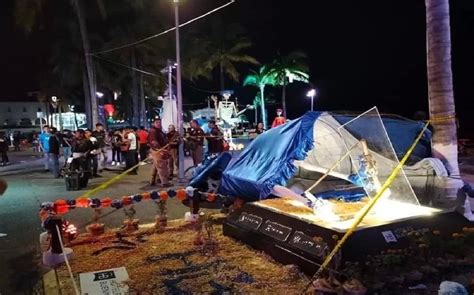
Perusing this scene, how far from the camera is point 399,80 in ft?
116

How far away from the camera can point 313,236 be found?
5996mm

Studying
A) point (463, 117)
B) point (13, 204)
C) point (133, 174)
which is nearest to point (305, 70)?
point (463, 117)

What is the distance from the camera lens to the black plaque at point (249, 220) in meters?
7.16

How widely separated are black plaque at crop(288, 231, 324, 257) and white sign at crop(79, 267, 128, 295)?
2.20 m

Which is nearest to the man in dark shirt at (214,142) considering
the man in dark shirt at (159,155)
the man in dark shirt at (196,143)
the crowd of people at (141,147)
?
the crowd of people at (141,147)

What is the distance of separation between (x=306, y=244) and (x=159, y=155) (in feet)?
26.6

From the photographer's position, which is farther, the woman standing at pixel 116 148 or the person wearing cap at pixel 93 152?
the woman standing at pixel 116 148

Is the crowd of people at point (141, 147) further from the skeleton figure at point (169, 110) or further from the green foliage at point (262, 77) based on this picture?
the green foliage at point (262, 77)

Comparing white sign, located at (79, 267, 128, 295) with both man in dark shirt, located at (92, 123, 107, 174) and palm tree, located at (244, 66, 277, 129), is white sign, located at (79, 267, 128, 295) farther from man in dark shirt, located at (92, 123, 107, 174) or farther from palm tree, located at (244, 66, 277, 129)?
palm tree, located at (244, 66, 277, 129)

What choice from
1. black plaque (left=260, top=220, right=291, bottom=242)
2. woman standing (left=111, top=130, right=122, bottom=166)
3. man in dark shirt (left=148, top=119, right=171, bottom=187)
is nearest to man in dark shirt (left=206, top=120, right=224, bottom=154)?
man in dark shirt (left=148, top=119, right=171, bottom=187)

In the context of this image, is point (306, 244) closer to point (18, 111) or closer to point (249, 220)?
point (249, 220)

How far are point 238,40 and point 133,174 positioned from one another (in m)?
37.1

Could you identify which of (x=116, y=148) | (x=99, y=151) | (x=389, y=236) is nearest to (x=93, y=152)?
(x=99, y=151)

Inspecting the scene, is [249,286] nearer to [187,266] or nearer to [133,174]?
[187,266]
